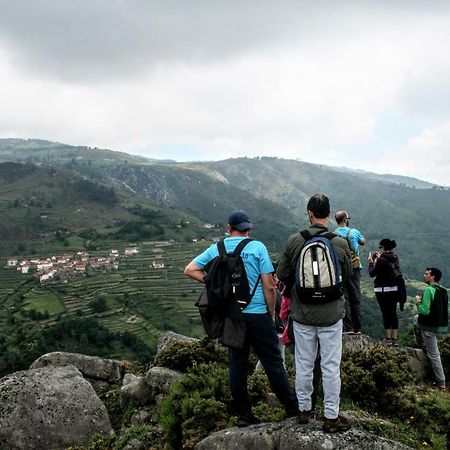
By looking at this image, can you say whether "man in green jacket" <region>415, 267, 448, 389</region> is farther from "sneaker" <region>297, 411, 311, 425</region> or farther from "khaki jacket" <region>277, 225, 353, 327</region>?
"sneaker" <region>297, 411, 311, 425</region>

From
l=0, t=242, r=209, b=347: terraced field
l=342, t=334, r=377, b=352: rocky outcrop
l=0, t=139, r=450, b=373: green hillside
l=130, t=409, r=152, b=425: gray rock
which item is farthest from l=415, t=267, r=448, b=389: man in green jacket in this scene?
l=0, t=242, r=209, b=347: terraced field

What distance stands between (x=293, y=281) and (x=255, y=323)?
26.3 inches

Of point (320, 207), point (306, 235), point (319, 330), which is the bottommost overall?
point (319, 330)

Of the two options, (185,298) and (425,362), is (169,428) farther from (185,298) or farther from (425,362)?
(185,298)

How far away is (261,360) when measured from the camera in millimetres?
5191

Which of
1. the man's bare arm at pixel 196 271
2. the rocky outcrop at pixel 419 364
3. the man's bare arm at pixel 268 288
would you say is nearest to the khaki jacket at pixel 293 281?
the man's bare arm at pixel 268 288

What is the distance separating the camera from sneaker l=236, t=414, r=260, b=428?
17.0 feet

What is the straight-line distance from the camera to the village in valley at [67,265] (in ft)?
320

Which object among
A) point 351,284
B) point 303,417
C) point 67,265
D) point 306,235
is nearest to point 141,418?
point 303,417

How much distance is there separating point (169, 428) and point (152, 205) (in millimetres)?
184993

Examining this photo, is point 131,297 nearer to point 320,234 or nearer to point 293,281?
point 293,281

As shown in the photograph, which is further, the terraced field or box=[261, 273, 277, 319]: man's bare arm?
the terraced field

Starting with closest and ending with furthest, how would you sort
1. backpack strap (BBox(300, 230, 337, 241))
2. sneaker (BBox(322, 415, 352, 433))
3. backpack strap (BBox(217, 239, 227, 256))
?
sneaker (BBox(322, 415, 352, 433)) < backpack strap (BBox(300, 230, 337, 241)) < backpack strap (BBox(217, 239, 227, 256))

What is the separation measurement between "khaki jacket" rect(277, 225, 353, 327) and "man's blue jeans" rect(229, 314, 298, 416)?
428 millimetres
